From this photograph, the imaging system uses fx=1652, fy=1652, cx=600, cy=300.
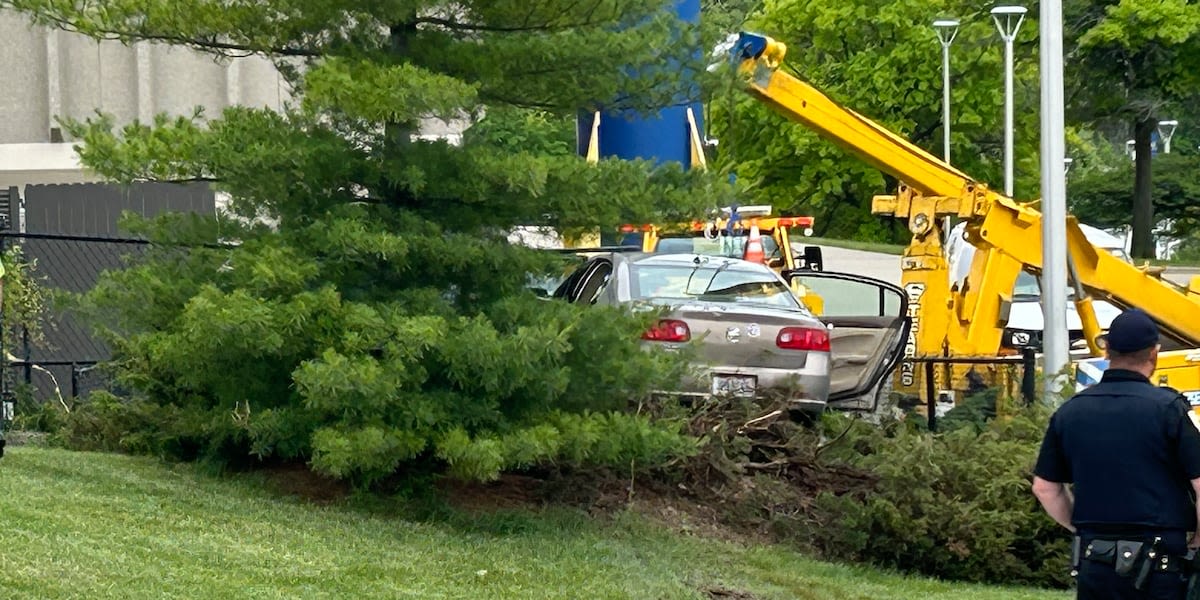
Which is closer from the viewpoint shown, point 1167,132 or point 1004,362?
point 1004,362

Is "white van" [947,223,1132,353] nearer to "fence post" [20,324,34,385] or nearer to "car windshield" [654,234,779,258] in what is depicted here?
"car windshield" [654,234,779,258]

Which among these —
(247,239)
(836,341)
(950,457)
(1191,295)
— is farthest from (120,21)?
(1191,295)

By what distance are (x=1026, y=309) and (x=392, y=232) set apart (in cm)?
1292

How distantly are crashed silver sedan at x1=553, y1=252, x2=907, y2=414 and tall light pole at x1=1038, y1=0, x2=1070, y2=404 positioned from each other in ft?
4.25

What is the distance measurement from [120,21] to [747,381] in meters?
5.03

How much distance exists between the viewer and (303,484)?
9.91 metres

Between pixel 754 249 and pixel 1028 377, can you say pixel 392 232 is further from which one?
pixel 754 249

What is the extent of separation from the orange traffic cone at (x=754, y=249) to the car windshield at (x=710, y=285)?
733 cm

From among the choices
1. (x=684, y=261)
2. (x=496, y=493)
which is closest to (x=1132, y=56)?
(x=684, y=261)

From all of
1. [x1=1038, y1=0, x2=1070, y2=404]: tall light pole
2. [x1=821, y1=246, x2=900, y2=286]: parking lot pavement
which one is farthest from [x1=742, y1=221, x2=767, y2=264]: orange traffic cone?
[x1=821, y1=246, x2=900, y2=286]: parking lot pavement

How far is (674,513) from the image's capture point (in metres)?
10.5

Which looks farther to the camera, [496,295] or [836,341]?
[836,341]

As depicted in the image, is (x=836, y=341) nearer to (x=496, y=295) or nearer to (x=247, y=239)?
(x=496, y=295)

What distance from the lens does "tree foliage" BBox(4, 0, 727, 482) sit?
8.54 meters
